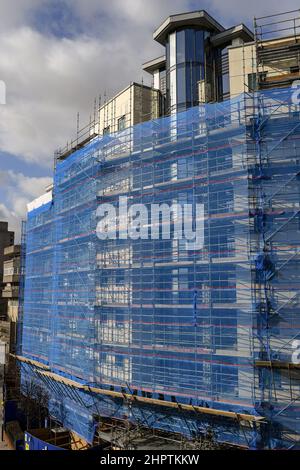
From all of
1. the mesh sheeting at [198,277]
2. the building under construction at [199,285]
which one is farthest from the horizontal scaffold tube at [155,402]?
the mesh sheeting at [198,277]

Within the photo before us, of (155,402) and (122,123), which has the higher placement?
(122,123)

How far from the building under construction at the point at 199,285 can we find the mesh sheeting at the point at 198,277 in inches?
2.0

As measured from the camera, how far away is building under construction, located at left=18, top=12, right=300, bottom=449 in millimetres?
15758

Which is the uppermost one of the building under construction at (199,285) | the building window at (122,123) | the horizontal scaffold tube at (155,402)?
→ the building window at (122,123)

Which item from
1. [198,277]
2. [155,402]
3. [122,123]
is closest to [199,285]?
[198,277]

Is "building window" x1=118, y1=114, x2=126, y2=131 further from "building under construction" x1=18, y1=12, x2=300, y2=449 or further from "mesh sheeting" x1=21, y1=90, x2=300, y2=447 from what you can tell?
"mesh sheeting" x1=21, y1=90, x2=300, y2=447

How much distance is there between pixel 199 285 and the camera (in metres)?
17.4

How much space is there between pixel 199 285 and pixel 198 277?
34cm

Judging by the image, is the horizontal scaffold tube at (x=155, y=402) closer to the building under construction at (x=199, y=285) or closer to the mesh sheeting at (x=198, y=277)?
the building under construction at (x=199, y=285)

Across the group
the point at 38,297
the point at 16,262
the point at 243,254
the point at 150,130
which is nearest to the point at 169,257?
the point at 243,254

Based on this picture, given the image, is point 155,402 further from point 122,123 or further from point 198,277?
point 122,123

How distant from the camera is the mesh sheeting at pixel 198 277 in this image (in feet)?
52.0

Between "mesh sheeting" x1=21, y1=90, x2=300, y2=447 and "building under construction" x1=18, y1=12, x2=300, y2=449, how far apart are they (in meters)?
0.05

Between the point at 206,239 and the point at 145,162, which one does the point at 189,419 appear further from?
the point at 145,162
